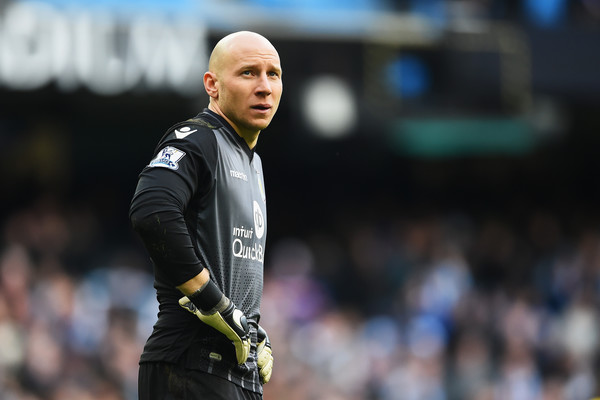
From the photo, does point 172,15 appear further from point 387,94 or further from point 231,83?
point 231,83

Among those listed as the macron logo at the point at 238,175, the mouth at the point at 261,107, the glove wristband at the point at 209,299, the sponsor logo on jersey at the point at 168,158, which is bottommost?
the glove wristband at the point at 209,299

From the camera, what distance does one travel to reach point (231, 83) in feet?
15.4

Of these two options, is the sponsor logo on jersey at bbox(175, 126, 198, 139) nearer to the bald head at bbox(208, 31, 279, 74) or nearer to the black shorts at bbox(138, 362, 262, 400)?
the bald head at bbox(208, 31, 279, 74)

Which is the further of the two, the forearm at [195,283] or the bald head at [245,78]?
the bald head at [245,78]

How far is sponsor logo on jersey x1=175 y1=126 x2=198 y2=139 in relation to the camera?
4439mm

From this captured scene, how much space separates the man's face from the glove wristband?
794 mm

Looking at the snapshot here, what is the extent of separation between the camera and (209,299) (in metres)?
4.28

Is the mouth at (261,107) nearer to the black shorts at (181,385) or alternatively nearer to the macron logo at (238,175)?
the macron logo at (238,175)

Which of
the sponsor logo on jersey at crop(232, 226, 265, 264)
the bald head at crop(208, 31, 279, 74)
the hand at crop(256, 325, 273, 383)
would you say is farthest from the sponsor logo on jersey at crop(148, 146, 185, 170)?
the hand at crop(256, 325, 273, 383)

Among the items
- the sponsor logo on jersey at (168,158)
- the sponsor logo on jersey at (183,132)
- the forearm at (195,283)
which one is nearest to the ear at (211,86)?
the sponsor logo on jersey at (183,132)

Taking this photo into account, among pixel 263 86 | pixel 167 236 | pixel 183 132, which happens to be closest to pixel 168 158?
pixel 183 132

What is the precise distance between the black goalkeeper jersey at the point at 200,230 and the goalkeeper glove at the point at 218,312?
0.08m

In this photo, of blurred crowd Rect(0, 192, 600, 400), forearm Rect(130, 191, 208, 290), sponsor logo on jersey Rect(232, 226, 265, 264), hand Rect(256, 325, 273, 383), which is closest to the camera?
forearm Rect(130, 191, 208, 290)

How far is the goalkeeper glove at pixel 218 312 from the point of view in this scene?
4.28m
